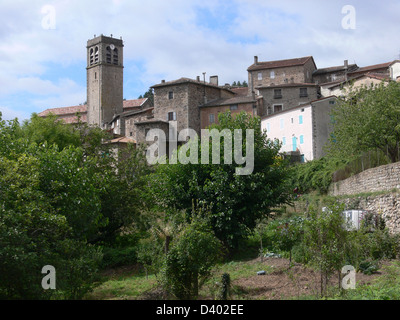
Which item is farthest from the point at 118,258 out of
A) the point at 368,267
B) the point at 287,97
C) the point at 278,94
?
the point at 287,97

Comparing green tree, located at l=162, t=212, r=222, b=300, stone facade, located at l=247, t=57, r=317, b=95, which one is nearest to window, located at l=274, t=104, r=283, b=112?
stone facade, located at l=247, t=57, r=317, b=95

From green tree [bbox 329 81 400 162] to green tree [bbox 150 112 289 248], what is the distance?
25.8ft

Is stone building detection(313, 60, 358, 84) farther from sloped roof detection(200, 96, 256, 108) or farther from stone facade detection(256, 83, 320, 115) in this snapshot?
sloped roof detection(200, 96, 256, 108)

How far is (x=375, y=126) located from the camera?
85.4 feet

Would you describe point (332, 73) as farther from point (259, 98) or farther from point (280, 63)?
point (259, 98)

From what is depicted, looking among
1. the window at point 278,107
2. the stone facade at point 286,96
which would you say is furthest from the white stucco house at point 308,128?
the stone facade at point 286,96

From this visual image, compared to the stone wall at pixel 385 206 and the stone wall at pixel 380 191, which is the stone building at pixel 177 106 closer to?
the stone wall at pixel 380 191

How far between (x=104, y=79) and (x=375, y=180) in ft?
209

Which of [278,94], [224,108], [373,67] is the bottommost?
[224,108]

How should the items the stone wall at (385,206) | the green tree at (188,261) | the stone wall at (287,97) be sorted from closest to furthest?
the green tree at (188,261) < the stone wall at (385,206) < the stone wall at (287,97)

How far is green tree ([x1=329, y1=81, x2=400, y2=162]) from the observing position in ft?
85.1

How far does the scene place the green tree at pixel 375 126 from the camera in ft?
85.1

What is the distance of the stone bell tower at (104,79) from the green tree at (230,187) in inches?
2207
